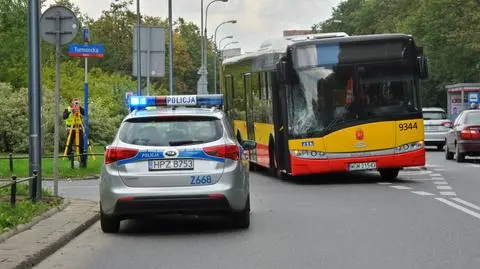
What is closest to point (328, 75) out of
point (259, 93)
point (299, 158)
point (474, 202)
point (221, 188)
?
point (299, 158)

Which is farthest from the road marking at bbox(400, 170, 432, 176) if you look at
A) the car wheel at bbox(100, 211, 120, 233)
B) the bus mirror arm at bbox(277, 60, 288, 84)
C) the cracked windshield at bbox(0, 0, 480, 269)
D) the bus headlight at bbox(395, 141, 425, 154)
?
the car wheel at bbox(100, 211, 120, 233)

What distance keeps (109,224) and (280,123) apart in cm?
813

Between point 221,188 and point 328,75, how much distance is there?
780cm

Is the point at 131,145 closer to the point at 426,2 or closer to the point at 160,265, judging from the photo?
the point at 160,265

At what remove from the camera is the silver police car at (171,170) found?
1049 cm

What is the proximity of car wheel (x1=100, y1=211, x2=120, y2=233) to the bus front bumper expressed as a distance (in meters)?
7.21

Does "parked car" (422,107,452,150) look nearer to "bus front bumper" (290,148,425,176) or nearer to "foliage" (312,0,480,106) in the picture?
"bus front bumper" (290,148,425,176)

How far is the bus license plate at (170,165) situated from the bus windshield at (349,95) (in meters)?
7.54

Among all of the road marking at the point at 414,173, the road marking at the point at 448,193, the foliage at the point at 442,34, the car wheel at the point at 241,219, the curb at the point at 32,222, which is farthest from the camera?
the foliage at the point at 442,34

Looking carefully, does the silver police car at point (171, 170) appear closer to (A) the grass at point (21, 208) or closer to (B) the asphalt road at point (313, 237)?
(B) the asphalt road at point (313, 237)

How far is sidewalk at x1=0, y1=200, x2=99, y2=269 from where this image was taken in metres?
8.52

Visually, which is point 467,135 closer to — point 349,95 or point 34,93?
point 349,95

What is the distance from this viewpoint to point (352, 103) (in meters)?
17.8

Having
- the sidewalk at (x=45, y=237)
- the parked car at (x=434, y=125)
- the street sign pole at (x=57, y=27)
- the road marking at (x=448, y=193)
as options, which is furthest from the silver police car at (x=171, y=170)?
the parked car at (x=434, y=125)
